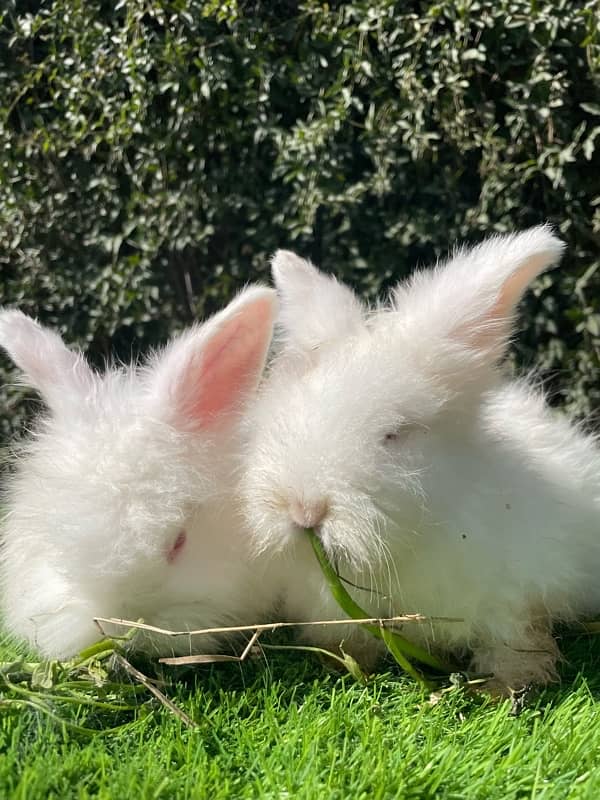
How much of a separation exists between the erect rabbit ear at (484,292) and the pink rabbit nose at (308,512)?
484 mm

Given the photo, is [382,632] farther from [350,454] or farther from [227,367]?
[227,367]

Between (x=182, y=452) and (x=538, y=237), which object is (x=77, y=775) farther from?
(x=538, y=237)

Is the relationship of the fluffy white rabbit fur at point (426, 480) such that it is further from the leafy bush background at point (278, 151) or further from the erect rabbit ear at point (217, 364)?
the leafy bush background at point (278, 151)

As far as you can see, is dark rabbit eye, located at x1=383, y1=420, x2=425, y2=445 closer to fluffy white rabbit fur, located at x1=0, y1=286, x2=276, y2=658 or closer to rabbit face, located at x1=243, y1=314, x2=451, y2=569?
rabbit face, located at x1=243, y1=314, x2=451, y2=569

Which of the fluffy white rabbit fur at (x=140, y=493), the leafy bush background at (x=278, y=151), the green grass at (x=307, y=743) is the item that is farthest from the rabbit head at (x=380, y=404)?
the leafy bush background at (x=278, y=151)

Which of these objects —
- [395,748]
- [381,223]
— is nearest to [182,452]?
[395,748]

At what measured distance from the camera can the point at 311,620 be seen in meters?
1.83

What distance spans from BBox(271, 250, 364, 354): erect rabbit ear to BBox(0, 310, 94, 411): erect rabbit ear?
55 centimetres

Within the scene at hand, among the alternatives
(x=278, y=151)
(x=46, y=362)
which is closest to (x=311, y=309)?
(x=46, y=362)

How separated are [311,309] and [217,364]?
0.97 feet

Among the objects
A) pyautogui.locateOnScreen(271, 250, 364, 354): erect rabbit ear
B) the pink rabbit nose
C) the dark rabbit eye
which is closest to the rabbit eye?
the dark rabbit eye

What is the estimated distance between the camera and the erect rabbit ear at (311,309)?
6.23ft

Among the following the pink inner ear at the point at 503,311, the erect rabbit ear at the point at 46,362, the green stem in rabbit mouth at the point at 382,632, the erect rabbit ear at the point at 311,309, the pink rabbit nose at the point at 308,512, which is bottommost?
the green stem in rabbit mouth at the point at 382,632

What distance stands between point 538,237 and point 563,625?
1092 millimetres
